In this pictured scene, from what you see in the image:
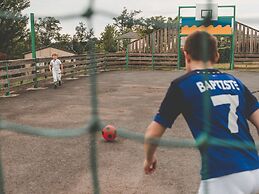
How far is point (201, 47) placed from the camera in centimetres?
217

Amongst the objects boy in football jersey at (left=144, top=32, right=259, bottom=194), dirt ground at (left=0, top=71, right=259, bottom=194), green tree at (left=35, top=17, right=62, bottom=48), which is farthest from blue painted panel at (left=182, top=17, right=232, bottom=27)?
boy in football jersey at (left=144, top=32, right=259, bottom=194)

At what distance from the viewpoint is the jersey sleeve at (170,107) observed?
2102 mm

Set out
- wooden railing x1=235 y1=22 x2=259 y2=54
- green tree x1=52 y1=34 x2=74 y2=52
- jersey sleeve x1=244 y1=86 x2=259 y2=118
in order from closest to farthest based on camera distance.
→ jersey sleeve x1=244 y1=86 x2=259 y2=118 → green tree x1=52 y1=34 x2=74 y2=52 → wooden railing x1=235 y1=22 x2=259 y2=54

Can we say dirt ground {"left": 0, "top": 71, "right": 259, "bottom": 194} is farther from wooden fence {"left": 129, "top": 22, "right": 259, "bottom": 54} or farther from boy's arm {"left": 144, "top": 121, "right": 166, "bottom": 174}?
wooden fence {"left": 129, "top": 22, "right": 259, "bottom": 54}

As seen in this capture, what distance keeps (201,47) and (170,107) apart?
1.23 feet

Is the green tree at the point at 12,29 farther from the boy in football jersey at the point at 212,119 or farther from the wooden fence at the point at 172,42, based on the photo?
the boy in football jersey at the point at 212,119

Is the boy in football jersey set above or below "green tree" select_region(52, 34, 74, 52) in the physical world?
below

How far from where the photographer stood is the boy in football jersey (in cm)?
209

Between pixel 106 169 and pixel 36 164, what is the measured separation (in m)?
0.84

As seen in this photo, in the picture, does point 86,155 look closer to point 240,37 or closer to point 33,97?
point 33,97

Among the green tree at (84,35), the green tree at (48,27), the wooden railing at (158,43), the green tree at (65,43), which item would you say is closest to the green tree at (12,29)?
the green tree at (48,27)

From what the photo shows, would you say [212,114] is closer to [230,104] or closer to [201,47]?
[230,104]

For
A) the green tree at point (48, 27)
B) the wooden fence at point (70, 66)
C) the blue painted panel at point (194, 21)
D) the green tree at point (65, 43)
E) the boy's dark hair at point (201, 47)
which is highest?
the blue painted panel at point (194, 21)

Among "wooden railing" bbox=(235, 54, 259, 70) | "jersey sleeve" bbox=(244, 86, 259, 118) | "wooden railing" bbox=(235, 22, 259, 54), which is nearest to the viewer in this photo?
"jersey sleeve" bbox=(244, 86, 259, 118)
